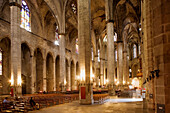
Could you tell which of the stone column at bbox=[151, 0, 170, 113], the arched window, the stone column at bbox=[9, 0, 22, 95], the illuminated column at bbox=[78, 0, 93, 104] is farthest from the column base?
the arched window

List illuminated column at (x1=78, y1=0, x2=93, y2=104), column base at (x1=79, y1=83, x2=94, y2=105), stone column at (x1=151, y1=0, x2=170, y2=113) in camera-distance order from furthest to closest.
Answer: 1. illuminated column at (x1=78, y1=0, x2=93, y2=104)
2. column base at (x1=79, y1=83, x2=94, y2=105)
3. stone column at (x1=151, y1=0, x2=170, y2=113)

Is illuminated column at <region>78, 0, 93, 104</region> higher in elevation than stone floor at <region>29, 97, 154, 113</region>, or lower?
higher

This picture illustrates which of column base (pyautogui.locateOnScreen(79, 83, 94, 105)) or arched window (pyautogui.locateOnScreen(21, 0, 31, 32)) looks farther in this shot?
arched window (pyautogui.locateOnScreen(21, 0, 31, 32))

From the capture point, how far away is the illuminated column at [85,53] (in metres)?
15.4

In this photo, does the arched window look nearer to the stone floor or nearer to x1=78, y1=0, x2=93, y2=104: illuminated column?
x1=78, y1=0, x2=93, y2=104: illuminated column

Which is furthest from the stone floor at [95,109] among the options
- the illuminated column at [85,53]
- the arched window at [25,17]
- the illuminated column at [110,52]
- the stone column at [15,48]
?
the arched window at [25,17]

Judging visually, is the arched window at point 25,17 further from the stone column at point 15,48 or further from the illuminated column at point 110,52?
the illuminated column at point 110,52

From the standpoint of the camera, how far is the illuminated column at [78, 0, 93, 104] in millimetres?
15398

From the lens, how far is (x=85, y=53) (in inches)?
630

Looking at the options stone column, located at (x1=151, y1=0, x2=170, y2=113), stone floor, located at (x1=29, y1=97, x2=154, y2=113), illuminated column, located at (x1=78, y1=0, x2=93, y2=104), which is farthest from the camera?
illuminated column, located at (x1=78, y1=0, x2=93, y2=104)

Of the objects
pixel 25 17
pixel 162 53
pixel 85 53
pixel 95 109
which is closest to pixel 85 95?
pixel 95 109

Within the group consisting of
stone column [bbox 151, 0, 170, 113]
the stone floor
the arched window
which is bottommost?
the stone floor

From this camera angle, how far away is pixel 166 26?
13.7 feet

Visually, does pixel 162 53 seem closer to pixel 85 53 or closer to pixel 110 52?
pixel 85 53
